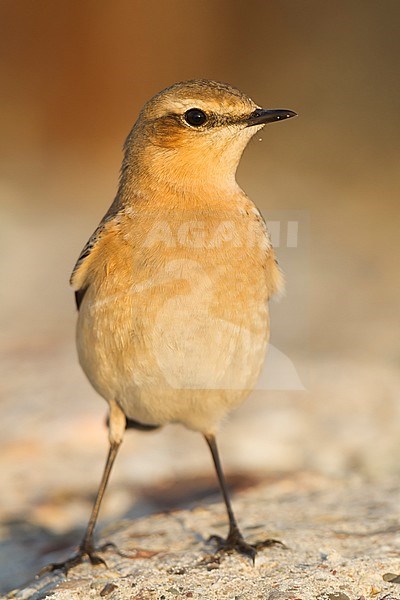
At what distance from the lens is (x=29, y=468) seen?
19.1ft

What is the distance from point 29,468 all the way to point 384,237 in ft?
10.3

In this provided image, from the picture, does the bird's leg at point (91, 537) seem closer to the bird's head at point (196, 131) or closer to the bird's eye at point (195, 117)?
the bird's head at point (196, 131)

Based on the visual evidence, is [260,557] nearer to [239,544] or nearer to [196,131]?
[239,544]

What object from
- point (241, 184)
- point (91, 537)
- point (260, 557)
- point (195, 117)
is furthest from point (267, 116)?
point (91, 537)

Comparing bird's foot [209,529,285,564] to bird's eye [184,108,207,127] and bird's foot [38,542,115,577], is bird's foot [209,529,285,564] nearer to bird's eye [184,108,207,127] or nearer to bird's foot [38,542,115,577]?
bird's foot [38,542,115,577]

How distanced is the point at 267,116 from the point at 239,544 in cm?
203

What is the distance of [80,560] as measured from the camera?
13.8ft

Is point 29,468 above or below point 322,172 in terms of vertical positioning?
below

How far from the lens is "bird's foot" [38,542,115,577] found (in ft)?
13.6

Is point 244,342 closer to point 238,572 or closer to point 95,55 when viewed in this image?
point 238,572

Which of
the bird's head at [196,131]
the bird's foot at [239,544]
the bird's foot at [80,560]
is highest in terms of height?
the bird's head at [196,131]

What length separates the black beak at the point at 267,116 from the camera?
11.8 feet

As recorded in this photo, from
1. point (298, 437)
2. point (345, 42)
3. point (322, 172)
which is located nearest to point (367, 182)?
point (322, 172)

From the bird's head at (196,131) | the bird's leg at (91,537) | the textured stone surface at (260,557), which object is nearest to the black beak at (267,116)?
the bird's head at (196,131)
